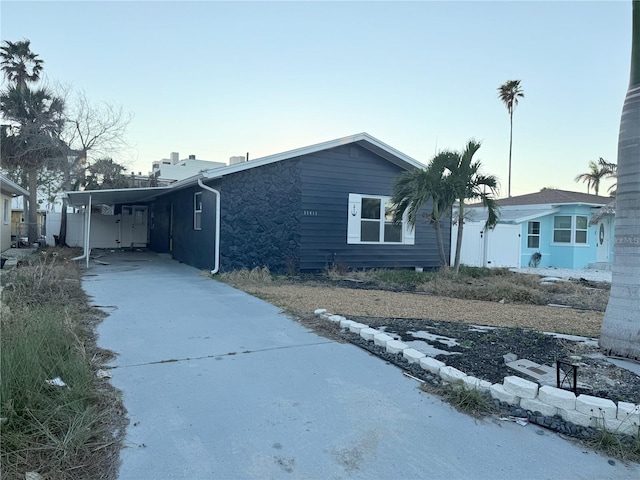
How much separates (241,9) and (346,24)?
2.39 m

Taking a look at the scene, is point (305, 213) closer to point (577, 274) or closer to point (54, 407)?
point (54, 407)

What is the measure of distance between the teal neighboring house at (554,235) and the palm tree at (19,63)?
2158cm

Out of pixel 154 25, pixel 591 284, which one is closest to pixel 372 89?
pixel 154 25

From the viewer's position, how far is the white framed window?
12219mm

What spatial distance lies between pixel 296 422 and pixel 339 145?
32.0 ft

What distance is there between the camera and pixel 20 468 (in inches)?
88.5

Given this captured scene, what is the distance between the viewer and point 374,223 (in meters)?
12.8

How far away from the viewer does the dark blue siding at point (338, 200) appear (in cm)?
1162

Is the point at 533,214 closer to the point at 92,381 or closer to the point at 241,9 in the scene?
the point at 241,9

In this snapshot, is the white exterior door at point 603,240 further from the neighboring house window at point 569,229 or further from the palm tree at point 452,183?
the palm tree at point 452,183

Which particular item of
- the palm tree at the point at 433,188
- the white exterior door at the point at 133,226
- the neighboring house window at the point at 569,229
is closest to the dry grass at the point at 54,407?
the palm tree at the point at 433,188

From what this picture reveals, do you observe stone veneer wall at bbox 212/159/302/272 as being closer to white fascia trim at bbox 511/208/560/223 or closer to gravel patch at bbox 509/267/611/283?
gravel patch at bbox 509/267/611/283

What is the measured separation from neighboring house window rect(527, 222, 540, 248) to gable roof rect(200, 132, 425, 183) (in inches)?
301

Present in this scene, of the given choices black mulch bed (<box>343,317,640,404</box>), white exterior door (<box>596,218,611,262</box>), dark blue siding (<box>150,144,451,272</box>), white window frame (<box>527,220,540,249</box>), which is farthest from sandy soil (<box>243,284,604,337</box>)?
white exterior door (<box>596,218,611,262</box>)
